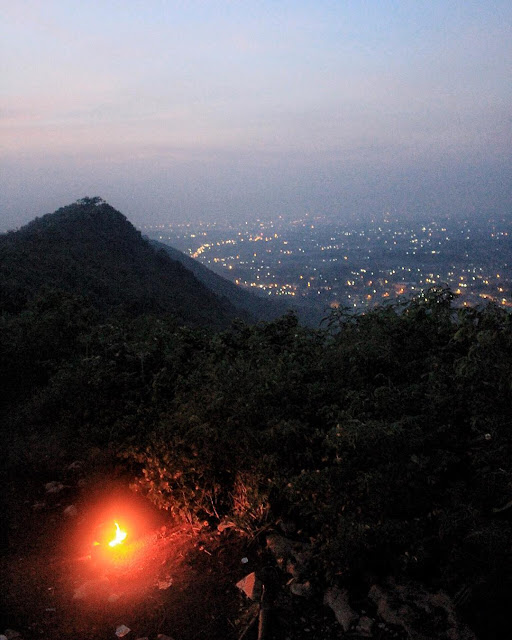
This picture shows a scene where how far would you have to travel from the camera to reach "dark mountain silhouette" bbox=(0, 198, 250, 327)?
17.9 metres

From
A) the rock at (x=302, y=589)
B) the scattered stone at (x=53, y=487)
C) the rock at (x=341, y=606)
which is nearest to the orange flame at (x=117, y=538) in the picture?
the scattered stone at (x=53, y=487)

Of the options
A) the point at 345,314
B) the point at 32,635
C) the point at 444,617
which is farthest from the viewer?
the point at 345,314

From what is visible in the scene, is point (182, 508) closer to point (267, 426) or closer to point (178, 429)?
point (178, 429)

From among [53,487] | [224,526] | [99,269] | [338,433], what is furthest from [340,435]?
[99,269]

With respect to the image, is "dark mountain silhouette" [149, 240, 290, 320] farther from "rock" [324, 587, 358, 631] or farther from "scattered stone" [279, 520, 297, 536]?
"rock" [324, 587, 358, 631]

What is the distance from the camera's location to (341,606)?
321 centimetres

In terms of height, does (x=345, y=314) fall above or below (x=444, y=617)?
above

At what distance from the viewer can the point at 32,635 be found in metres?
3.31

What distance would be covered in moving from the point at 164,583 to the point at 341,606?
145cm

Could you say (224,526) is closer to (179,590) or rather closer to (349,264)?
(179,590)

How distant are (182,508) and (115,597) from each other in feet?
3.19

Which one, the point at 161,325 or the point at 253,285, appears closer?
the point at 161,325

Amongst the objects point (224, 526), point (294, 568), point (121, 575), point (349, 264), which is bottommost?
point (349, 264)

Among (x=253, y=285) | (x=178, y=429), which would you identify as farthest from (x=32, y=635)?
(x=253, y=285)
